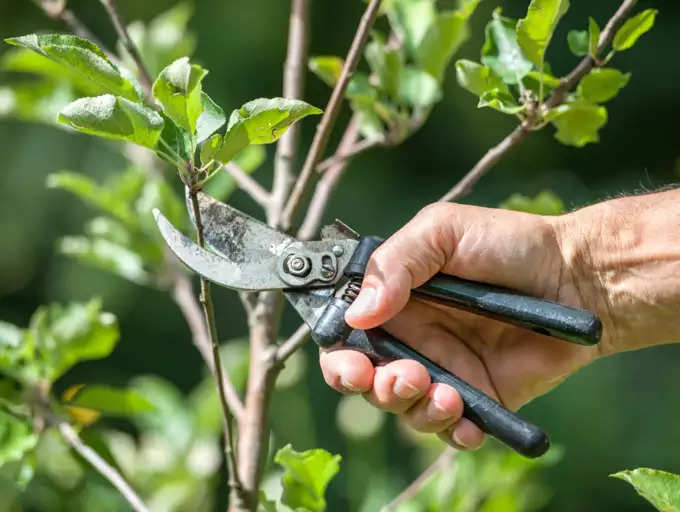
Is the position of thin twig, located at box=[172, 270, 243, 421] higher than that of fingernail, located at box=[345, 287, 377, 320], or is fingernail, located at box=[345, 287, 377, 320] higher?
fingernail, located at box=[345, 287, 377, 320]

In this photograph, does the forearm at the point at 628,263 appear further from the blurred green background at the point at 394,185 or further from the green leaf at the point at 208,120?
the blurred green background at the point at 394,185

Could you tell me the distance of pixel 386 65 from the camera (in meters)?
1.29

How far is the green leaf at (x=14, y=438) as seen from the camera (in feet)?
3.81

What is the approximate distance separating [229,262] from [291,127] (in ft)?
1.18

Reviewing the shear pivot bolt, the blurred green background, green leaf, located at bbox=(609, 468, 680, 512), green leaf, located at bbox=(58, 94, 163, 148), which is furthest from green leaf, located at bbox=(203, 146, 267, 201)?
the blurred green background

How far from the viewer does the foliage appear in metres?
1.08

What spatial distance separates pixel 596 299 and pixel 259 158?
53cm

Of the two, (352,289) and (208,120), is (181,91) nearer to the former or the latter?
(208,120)

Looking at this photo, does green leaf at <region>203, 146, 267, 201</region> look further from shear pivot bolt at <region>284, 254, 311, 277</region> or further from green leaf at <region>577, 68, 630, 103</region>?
green leaf at <region>577, 68, 630, 103</region>

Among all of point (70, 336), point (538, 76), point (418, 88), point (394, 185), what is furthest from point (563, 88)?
point (394, 185)

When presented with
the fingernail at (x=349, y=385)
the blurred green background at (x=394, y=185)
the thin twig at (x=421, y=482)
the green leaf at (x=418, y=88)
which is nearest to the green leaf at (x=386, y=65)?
the green leaf at (x=418, y=88)

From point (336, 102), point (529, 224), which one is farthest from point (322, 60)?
point (529, 224)

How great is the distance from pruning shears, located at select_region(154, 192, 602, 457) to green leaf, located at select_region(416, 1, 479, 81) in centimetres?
32

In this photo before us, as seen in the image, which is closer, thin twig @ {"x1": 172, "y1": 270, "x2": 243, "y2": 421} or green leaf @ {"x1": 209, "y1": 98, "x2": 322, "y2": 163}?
green leaf @ {"x1": 209, "y1": 98, "x2": 322, "y2": 163}
